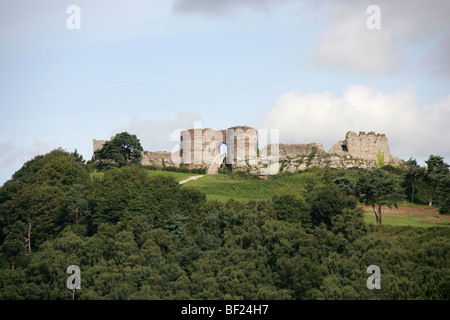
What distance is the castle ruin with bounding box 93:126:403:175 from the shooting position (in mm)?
73562

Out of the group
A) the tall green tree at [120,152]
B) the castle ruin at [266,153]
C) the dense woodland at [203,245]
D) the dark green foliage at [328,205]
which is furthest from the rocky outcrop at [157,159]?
the dark green foliage at [328,205]

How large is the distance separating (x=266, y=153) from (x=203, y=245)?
29.6 metres

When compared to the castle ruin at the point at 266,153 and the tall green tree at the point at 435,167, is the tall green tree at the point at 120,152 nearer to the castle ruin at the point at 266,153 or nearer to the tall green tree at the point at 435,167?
the castle ruin at the point at 266,153

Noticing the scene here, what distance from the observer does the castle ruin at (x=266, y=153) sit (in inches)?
2896

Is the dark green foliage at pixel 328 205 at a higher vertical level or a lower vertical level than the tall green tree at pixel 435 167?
lower

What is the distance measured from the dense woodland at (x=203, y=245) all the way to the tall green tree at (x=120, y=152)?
37.7 ft

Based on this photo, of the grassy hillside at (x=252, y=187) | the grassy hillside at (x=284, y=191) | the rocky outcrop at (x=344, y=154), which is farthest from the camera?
the rocky outcrop at (x=344, y=154)

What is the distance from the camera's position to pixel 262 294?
41.6 metres

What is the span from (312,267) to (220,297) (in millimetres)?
5913

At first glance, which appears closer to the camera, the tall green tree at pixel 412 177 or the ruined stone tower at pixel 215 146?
the tall green tree at pixel 412 177

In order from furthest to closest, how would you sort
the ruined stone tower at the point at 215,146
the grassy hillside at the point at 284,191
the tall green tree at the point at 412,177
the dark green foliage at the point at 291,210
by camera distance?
the ruined stone tower at the point at 215,146, the tall green tree at the point at 412,177, the grassy hillside at the point at 284,191, the dark green foliage at the point at 291,210

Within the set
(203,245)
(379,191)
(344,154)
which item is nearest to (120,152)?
(344,154)
